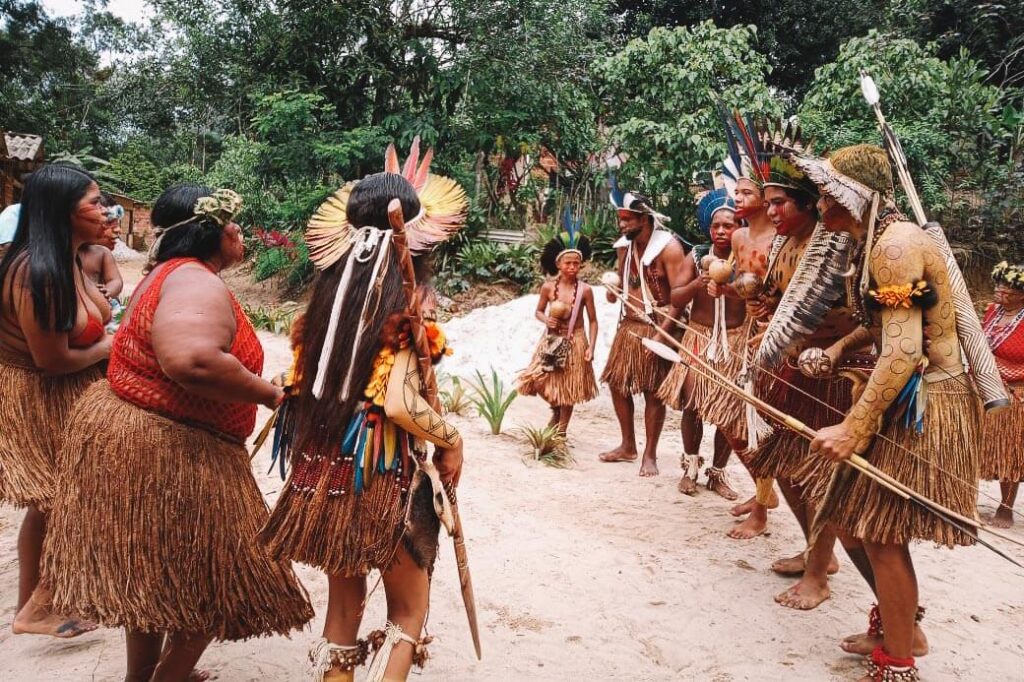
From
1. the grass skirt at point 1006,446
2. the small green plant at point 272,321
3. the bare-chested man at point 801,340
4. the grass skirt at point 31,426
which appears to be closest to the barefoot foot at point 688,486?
the bare-chested man at point 801,340

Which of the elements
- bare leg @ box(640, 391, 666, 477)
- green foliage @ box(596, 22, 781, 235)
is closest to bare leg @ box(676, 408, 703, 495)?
bare leg @ box(640, 391, 666, 477)

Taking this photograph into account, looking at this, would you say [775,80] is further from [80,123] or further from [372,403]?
[80,123]

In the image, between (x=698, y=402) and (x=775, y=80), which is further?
(x=775, y=80)

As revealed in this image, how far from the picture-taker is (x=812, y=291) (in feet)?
8.88

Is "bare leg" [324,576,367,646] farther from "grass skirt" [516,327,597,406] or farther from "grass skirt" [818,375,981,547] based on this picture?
"grass skirt" [516,327,597,406]

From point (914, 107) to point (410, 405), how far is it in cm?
1062

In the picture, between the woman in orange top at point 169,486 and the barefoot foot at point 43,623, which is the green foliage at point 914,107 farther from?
the barefoot foot at point 43,623

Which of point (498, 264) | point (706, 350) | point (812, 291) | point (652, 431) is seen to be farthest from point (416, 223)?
point (498, 264)

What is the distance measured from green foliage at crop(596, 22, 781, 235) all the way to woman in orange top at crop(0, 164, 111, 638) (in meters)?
8.53

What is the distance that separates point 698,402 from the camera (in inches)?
177

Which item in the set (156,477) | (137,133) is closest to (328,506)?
(156,477)

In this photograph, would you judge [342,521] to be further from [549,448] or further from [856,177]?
[549,448]

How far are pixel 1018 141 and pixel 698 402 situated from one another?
9109 millimetres

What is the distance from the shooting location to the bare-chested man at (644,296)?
17.1ft
